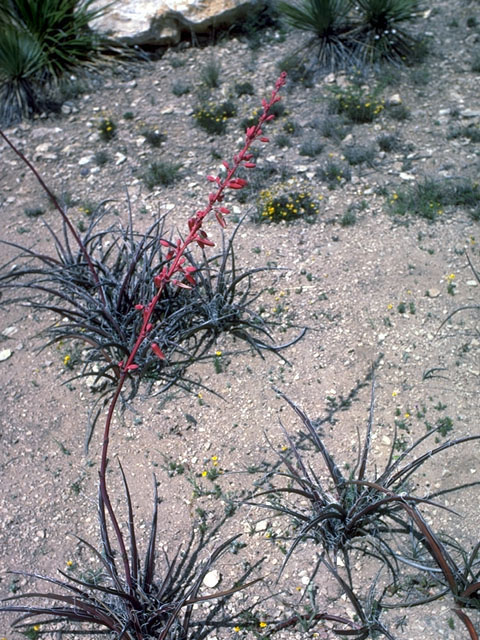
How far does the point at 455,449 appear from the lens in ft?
10.7

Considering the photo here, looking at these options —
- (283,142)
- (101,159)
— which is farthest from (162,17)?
(283,142)

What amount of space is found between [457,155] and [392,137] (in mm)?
503

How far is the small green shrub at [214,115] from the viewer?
5.64 metres

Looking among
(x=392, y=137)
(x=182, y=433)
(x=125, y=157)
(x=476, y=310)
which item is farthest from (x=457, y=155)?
(x=182, y=433)

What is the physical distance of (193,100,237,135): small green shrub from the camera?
5.64 meters

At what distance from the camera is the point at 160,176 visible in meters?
5.17

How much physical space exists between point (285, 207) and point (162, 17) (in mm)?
3030

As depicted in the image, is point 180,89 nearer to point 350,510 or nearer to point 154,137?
point 154,137

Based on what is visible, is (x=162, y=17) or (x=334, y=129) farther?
(x=162, y=17)

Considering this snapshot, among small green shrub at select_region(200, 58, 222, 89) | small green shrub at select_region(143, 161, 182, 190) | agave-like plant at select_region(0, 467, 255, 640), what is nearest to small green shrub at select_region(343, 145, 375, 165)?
small green shrub at select_region(143, 161, 182, 190)

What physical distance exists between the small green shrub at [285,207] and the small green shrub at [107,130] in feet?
5.41

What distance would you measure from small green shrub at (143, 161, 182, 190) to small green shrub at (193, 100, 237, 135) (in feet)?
2.01

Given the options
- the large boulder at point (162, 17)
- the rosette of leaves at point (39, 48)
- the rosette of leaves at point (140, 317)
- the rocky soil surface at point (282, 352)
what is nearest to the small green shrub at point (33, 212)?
the rocky soil surface at point (282, 352)

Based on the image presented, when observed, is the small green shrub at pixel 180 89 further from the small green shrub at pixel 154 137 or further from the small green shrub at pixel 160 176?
the small green shrub at pixel 160 176
